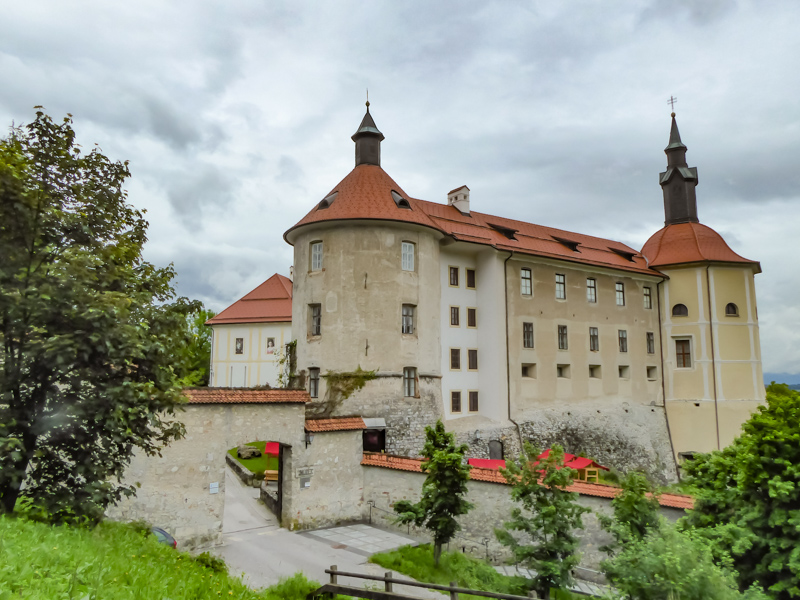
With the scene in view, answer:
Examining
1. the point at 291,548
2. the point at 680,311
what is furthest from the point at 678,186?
the point at 291,548

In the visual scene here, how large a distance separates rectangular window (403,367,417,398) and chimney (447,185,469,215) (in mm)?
10428

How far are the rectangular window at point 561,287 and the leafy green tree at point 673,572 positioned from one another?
21506mm

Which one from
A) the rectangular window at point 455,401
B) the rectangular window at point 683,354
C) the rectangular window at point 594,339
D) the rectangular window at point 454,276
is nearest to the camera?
the rectangular window at point 455,401

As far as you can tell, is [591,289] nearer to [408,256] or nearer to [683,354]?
[683,354]

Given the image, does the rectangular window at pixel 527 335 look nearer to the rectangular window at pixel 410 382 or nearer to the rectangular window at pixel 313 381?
the rectangular window at pixel 410 382

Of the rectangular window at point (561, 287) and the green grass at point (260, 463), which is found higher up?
the rectangular window at point (561, 287)

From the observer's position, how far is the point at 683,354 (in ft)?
111

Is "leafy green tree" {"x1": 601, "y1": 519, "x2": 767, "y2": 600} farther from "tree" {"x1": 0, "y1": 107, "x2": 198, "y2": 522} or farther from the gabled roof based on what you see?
the gabled roof

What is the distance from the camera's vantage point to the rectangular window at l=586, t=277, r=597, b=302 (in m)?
31.8

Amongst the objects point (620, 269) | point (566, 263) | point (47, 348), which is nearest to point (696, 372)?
point (620, 269)

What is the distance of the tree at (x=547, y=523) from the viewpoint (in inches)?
465

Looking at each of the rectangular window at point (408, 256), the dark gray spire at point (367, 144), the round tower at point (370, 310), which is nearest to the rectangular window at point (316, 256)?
the round tower at point (370, 310)

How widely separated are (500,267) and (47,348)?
2333 cm

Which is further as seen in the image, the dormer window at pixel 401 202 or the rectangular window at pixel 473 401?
the rectangular window at pixel 473 401
